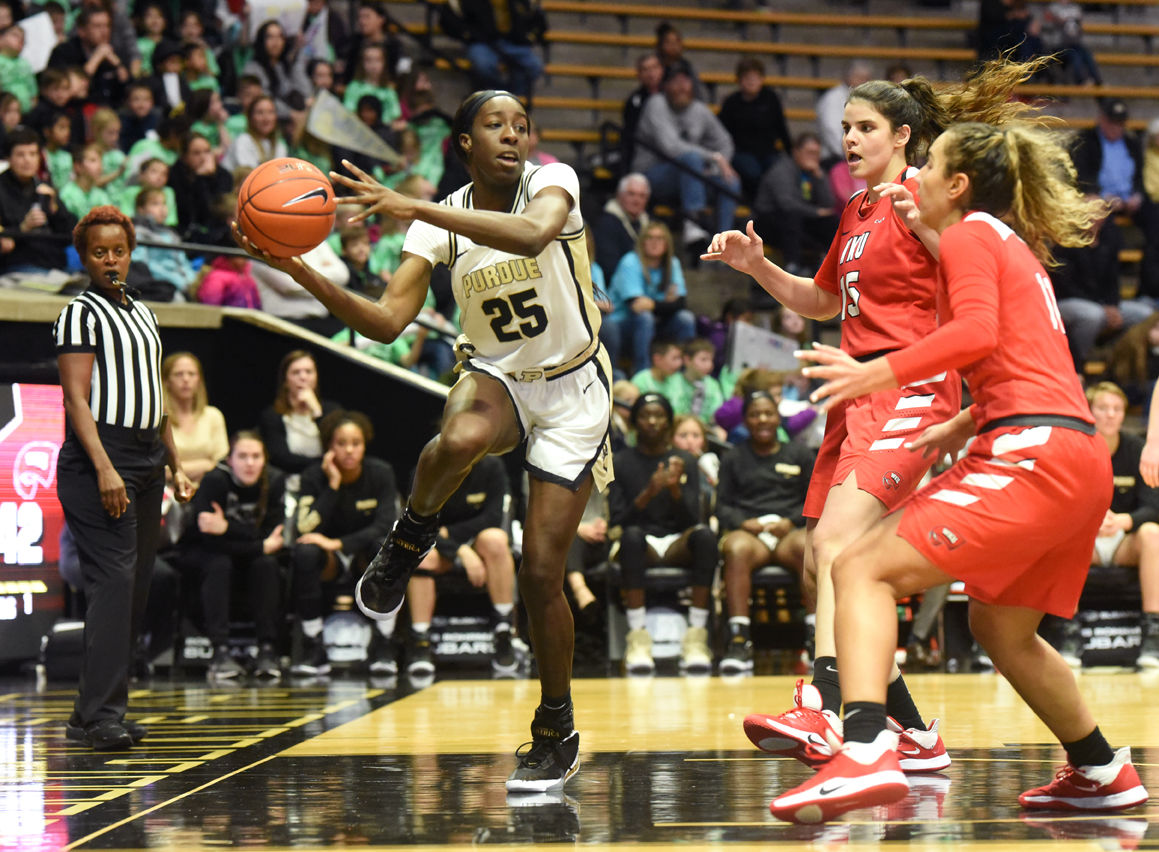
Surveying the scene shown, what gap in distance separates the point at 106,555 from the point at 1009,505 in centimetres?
358

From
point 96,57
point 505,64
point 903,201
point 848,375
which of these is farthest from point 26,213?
point 848,375

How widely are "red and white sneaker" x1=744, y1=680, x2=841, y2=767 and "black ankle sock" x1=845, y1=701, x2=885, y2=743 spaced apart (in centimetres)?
67

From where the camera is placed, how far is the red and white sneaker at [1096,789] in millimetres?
3838

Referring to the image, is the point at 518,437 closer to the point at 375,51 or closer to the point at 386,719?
the point at 386,719

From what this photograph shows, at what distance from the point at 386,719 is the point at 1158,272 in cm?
895

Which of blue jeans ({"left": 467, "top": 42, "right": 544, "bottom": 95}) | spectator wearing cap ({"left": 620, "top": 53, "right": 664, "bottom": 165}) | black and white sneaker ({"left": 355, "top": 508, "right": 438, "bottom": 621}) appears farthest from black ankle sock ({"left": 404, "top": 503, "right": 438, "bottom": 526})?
blue jeans ({"left": 467, "top": 42, "right": 544, "bottom": 95})

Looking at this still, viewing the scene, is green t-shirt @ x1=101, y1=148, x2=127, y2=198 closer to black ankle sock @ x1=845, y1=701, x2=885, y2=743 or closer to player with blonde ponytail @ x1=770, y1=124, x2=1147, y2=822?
player with blonde ponytail @ x1=770, y1=124, x2=1147, y2=822

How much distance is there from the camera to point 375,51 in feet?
39.8

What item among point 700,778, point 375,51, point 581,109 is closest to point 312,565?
point 700,778

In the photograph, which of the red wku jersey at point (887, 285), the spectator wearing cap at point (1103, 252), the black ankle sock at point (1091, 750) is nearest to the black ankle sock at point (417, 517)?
the red wku jersey at point (887, 285)

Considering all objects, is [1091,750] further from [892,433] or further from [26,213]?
[26,213]

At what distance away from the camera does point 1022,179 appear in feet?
12.6

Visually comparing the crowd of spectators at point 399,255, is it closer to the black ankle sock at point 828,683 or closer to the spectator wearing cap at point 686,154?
the spectator wearing cap at point 686,154

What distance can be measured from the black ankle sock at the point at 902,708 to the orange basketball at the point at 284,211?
2316 millimetres
